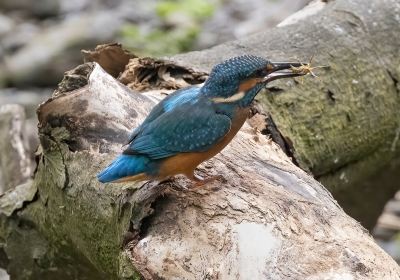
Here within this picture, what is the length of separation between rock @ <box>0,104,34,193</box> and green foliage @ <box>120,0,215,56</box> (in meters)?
4.12

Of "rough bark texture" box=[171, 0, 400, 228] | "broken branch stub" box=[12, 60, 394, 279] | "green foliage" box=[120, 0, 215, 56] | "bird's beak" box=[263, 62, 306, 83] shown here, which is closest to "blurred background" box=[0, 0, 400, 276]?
"green foliage" box=[120, 0, 215, 56]

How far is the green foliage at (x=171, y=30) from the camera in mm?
8820

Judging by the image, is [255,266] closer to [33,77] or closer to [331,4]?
[331,4]

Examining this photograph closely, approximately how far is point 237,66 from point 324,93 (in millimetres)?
957

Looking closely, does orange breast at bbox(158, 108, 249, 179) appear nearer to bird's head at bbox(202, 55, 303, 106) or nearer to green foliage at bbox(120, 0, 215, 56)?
bird's head at bbox(202, 55, 303, 106)

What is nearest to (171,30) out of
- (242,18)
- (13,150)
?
(242,18)

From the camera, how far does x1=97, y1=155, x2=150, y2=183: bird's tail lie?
2656 millimetres

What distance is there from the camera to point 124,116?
3004 millimetres

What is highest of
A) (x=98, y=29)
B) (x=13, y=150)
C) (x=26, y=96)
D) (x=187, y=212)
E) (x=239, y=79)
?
(x=239, y=79)

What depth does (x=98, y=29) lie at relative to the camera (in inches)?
392

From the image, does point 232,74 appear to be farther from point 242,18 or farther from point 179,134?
point 242,18

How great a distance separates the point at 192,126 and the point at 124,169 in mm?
251

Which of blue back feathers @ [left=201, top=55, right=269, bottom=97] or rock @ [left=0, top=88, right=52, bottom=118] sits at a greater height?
blue back feathers @ [left=201, top=55, right=269, bottom=97]

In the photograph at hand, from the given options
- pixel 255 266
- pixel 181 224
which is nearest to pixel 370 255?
pixel 255 266
